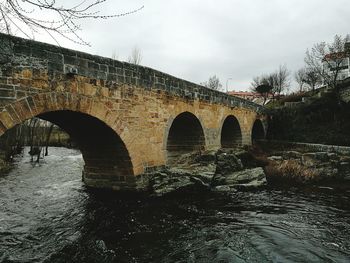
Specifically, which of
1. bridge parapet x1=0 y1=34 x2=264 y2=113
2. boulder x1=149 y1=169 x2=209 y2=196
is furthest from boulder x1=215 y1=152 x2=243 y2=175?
bridge parapet x1=0 y1=34 x2=264 y2=113

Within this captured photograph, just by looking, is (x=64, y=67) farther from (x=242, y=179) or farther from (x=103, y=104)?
(x=242, y=179)

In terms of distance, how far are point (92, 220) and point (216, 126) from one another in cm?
842

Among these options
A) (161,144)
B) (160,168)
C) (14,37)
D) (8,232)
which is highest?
(14,37)

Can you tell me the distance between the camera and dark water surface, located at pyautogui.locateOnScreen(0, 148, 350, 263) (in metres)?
5.25

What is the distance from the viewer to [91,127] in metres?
7.93

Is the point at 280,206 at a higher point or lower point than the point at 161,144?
lower

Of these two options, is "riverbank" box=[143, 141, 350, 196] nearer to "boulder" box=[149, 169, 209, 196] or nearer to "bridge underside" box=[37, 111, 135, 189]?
"boulder" box=[149, 169, 209, 196]

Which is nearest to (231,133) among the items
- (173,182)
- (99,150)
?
(173,182)

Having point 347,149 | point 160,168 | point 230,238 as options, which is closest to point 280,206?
point 230,238

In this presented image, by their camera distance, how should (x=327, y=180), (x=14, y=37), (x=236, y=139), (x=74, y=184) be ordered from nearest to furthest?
(x=14, y=37)
(x=74, y=184)
(x=327, y=180)
(x=236, y=139)

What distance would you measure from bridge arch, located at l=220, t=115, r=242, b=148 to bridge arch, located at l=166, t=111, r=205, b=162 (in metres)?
5.12

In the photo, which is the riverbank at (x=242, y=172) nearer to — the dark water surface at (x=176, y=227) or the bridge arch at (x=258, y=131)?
the dark water surface at (x=176, y=227)

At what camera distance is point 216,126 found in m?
14.2

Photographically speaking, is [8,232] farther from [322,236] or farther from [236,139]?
[236,139]
